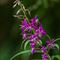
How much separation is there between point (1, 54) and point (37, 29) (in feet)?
8.29

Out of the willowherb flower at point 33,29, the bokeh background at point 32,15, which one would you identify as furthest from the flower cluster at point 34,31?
the bokeh background at point 32,15

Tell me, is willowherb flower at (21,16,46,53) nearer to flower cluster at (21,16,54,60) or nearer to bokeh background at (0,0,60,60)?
flower cluster at (21,16,54,60)

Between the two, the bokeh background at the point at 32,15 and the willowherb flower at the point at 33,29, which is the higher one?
the bokeh background at the point at 32,15

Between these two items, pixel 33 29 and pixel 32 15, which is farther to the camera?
pixel 32 15

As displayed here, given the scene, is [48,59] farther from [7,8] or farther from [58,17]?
[7,8]

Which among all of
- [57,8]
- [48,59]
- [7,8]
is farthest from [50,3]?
[48,59]

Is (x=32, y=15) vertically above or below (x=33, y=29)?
above

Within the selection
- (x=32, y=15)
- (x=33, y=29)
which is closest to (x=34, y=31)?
(x=33, y=29)

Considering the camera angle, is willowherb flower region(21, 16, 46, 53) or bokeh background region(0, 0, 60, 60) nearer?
willowherb flower region(21, 16, 46, 53)

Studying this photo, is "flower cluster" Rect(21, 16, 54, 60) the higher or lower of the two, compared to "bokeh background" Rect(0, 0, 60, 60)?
lower

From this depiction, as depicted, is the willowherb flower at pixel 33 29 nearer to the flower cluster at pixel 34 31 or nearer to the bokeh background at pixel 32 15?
the flower cluster at pixel 34 31

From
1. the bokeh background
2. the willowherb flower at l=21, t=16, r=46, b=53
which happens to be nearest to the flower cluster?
the willowherb flower at l=21, t=16, r=46, b=53

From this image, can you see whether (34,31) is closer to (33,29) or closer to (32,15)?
(33,29)

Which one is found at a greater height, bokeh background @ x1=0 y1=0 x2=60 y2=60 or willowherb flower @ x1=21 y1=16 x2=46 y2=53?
bokeh background @ x1=0 y1=0 x2=60 y2=60
